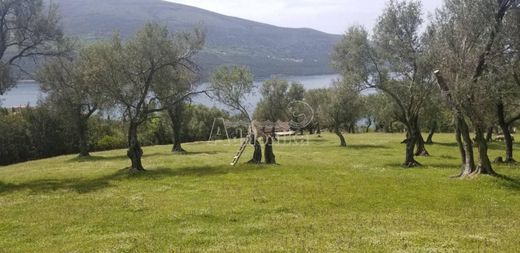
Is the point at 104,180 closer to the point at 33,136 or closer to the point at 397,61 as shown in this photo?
the point at 397,61

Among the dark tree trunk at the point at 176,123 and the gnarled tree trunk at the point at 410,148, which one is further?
the dark tree trunk at the point at 176,123

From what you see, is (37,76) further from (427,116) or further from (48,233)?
(427,116)

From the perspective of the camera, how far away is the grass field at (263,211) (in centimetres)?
1550

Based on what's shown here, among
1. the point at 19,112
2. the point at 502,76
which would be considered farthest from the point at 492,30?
the point at 19,112

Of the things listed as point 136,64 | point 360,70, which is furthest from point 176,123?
point 360,70

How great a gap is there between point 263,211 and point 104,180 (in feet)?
54.3

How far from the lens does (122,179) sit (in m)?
33.8

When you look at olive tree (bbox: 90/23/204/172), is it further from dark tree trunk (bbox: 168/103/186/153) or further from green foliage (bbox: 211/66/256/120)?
dark tree trunk (bbox: 168/103/186/153)

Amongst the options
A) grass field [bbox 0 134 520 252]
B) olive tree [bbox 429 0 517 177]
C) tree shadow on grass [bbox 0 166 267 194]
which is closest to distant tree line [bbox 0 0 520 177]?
olive tree [bbox 429 0 517 177]

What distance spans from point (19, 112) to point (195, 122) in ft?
110

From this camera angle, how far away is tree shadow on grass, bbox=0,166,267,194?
30.5m

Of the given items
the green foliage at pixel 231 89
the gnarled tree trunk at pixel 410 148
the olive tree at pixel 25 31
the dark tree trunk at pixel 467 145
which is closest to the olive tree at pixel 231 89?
the green foliage at pixel 231 89

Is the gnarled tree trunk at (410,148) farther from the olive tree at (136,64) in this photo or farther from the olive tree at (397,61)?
the olive tree at (136,64)

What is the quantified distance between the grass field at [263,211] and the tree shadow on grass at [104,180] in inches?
3.5
